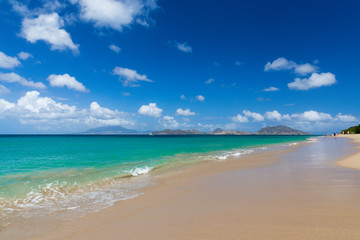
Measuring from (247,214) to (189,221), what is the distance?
4.69 feet

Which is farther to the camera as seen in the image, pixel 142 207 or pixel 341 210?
pixel 142 207

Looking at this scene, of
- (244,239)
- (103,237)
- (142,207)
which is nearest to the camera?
(244,239)

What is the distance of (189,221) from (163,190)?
372 centimetres

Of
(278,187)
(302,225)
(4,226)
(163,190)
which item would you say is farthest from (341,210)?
(4,226)

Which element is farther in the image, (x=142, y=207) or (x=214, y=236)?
(x=142, y=207)

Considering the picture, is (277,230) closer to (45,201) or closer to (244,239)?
(244,239)

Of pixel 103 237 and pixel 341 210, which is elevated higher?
pixel 341 210

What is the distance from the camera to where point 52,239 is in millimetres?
4207

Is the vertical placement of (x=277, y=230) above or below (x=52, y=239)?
above

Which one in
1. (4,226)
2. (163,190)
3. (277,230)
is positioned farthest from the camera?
(163,190)

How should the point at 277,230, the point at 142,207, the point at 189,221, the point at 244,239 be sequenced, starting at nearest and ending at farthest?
the point at 244,239 < the point at 277,230 < the point at 189,221 < the point at 142,207

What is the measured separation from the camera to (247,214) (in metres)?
4.81

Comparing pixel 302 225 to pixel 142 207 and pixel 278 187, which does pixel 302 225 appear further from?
pixel 142 207

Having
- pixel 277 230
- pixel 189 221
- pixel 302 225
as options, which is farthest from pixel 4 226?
pixel 302 225
